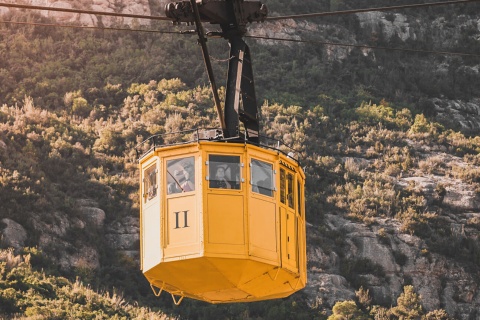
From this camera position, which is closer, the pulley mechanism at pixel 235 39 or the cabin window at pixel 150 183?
the cabin window at pixel 150 183

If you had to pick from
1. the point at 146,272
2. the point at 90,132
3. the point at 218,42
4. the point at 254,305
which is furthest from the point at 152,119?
the point at 146,272

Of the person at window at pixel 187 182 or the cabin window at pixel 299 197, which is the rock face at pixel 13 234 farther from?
the person at window at pixel 187 182

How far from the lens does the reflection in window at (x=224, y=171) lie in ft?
108

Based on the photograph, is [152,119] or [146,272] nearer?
[146,272]

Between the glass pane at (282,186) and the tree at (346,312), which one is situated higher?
the tree at (346,312)

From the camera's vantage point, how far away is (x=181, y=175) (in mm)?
33156

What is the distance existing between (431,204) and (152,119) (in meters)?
13.1

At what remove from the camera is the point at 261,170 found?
1316 inches

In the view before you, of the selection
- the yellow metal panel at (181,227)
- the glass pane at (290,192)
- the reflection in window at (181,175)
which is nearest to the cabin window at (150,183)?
the reflection in window at (181,175)

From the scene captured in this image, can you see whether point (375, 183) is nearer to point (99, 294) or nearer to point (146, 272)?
point (99, 294)

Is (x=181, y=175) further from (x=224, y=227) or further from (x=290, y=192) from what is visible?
(x=290, y=192)

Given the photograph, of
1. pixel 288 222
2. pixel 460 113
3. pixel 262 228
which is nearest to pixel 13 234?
pixel 460 113

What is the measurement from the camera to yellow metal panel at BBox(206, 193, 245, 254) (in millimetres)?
32375

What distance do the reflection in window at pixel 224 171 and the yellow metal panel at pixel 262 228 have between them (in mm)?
474
